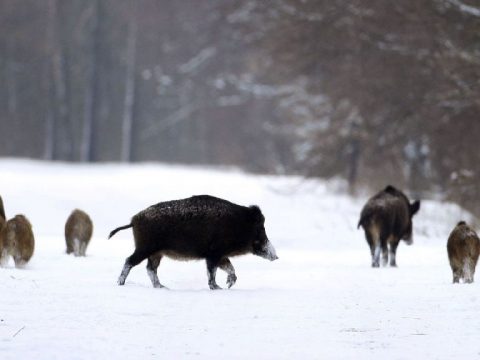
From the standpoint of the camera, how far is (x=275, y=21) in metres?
31.7

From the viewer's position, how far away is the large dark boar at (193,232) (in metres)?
12.1

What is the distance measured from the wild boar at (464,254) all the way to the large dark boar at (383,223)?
9.83ft

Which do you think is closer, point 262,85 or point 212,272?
point 212,272

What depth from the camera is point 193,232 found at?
482 inches

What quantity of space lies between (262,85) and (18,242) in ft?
129

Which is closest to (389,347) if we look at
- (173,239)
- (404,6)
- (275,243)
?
(173,239)

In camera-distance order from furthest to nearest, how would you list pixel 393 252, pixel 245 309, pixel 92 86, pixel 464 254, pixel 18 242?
pixel 92 86 < pixel 393 252 < pixel 18 242 < pixel 464 254 < pixel 245 309

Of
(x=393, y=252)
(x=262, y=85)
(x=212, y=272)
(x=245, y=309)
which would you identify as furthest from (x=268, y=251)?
(x=262, y=85)

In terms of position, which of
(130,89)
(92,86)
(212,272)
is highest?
(130,89)

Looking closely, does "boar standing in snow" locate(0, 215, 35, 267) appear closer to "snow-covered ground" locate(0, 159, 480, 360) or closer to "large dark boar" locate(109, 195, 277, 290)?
"snow-covered ground" locate(0, 159, 480, 360)

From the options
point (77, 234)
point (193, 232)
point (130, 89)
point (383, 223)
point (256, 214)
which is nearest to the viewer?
point (193, 232)

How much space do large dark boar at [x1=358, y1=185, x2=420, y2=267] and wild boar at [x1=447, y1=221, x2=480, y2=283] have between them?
299cm

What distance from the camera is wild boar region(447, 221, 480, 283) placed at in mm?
12438

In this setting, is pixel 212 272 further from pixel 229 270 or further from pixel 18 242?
pixel 18 242
